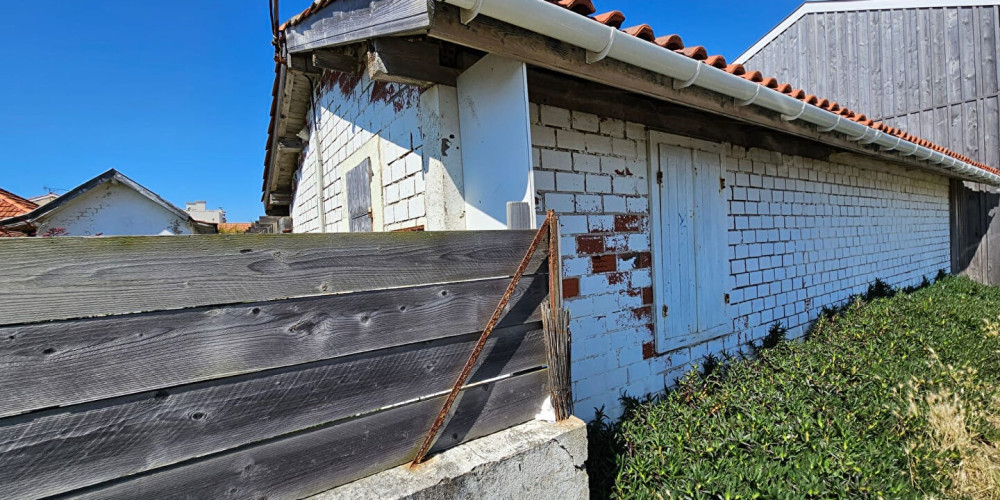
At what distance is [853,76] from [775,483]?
13.2m

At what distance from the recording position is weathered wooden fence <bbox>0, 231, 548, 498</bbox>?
120 centimetres

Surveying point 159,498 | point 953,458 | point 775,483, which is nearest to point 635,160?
point 775,483

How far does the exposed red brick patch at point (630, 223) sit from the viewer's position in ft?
11.4

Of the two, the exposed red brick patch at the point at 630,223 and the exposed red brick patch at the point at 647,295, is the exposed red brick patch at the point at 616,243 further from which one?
the exposed red brick patch at the point at 647,295

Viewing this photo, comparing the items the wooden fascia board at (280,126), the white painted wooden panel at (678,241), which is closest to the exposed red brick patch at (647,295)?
the white painted wooden panel at (678,241)

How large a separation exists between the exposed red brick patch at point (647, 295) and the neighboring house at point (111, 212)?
1179 cm

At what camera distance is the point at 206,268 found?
1.41 m

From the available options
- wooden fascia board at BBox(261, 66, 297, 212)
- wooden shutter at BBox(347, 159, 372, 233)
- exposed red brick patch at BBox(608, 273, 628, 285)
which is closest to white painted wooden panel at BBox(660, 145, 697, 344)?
exposed red brick patch at BBox(608, 273, 628, 285)

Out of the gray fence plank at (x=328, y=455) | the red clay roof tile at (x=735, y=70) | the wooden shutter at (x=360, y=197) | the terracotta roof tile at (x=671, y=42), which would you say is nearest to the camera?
the gray fence plank at (x=328, y=455)

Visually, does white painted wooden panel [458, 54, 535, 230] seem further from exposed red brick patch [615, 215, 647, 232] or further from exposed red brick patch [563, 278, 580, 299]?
exposed red brick patch [615, 215, 647, 232]

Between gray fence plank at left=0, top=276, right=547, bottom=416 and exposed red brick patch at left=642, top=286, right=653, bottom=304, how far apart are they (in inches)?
81.9

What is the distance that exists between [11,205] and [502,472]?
1523 cm

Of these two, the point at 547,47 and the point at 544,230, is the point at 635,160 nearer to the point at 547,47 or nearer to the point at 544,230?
the point at 547,47

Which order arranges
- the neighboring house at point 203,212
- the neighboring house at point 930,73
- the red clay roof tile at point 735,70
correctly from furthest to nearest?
1. the neighboring house at point 203,212
2. the neighboring house at point 930,73
3. the red clay roof tile at point 735,70
